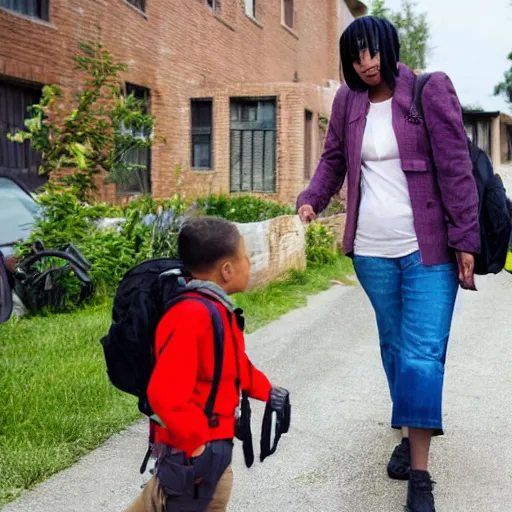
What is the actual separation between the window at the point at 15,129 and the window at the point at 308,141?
21.3 feet

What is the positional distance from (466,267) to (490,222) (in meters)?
0.24

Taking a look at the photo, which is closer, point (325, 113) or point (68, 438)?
point (68, 438)

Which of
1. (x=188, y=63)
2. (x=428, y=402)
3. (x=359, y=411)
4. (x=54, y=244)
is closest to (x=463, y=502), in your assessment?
(x=428, y=402)

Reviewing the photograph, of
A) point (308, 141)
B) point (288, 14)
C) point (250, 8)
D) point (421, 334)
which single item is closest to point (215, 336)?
point (421, 334)

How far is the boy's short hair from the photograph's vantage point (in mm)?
2475

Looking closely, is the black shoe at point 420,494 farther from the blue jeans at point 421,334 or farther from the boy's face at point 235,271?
the boy's face at point 235,271

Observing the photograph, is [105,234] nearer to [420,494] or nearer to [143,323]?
[420,494]

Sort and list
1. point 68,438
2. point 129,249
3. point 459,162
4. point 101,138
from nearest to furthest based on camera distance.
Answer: point 459,162, point 68,438, point 129,249, point 101,138

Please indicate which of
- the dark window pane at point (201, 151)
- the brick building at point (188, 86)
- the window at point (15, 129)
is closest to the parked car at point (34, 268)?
the window at point (15, 129)

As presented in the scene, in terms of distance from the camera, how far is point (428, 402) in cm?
351

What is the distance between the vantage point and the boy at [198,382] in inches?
88.6

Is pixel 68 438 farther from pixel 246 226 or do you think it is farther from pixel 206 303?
pixel 246 226

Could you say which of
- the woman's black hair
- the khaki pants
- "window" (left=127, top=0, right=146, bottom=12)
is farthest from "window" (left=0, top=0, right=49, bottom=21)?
the khaki pants

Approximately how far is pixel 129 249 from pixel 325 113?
10332 mm
